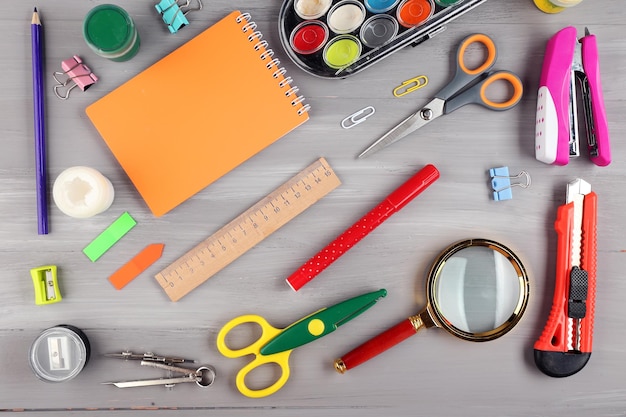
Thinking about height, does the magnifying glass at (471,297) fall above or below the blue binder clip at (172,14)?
below

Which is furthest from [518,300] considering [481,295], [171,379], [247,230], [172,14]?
[172,14]

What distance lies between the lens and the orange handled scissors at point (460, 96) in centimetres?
86

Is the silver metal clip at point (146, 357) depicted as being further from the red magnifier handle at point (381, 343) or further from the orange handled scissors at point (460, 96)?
the orange handled scissors at point (460, 96)

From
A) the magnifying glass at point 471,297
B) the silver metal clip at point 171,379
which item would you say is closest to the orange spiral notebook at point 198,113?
the silver metal clip at point 171,379

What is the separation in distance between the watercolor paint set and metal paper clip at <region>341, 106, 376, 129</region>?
63 millimetres

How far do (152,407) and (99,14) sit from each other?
61cm

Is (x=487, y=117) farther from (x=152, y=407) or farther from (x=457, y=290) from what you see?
(x=152, y=407)

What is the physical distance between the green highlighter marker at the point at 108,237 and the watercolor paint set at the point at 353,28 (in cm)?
36

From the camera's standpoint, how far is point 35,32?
83cm

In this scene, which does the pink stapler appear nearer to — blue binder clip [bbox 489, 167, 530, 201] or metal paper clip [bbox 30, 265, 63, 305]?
blue binder clip [bbox 489, 167, 530, 201]

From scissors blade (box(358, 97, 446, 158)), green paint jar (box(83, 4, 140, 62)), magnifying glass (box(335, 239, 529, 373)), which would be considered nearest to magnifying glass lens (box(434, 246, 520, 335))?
magnifying glass (box(335, 239, 529, 373))

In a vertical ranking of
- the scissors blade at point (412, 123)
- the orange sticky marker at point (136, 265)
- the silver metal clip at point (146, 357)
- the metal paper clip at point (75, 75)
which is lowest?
the silver metal clip at point (146, 357)

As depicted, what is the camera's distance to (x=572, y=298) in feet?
2.76

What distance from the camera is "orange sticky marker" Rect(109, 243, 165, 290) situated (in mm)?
Result: 852
